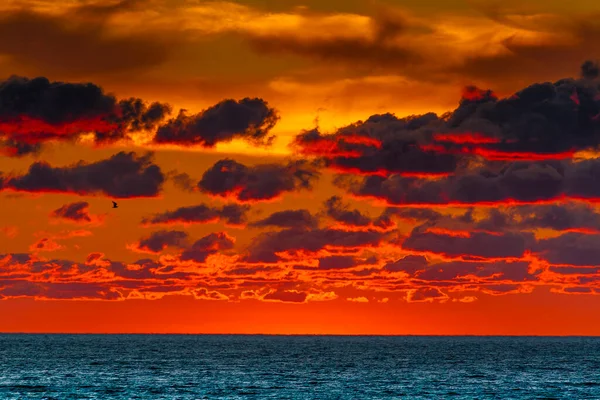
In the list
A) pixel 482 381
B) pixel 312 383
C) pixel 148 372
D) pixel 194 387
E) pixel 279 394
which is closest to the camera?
pixel 279 394

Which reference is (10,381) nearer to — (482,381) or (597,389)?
(482,381)

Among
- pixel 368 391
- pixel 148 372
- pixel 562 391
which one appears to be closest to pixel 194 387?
pixel 368 391

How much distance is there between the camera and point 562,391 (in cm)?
15700

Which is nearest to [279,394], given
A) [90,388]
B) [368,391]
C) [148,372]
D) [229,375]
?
[368,391]

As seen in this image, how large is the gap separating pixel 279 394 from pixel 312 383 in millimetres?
22516

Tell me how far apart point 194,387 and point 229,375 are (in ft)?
103

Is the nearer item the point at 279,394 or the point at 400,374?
the point at 279,394

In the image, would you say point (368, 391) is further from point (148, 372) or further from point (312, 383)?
point (148, 372)

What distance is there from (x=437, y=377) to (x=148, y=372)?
53.1 meters

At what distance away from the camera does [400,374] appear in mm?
199125

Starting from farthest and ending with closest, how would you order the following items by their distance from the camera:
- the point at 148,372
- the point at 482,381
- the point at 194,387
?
the point at 148,372 → the point at 482,381 → the point at 194,387

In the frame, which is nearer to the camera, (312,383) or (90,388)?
(90,388)

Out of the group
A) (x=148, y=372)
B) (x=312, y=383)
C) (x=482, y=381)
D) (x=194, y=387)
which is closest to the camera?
(x=194, y=387)

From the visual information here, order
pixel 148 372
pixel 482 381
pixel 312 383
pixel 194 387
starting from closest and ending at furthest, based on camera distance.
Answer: pixel 194 387 < pixel 312 383 < pixel 482 381 < pixel 148 372
